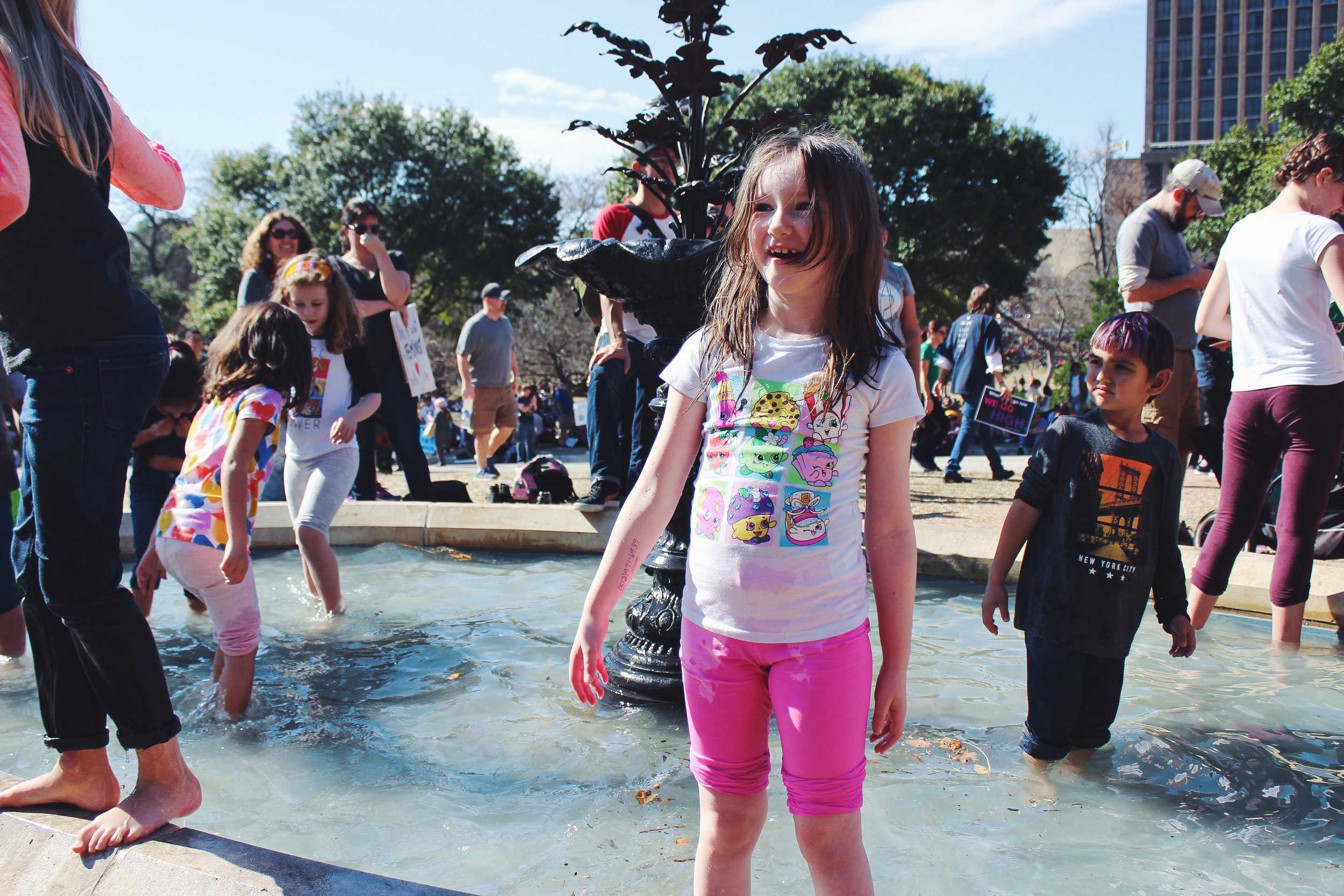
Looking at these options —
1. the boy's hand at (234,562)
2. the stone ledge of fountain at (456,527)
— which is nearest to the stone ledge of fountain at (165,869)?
the boy's hand at (234,562)

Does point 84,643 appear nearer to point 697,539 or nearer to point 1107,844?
point 697,539

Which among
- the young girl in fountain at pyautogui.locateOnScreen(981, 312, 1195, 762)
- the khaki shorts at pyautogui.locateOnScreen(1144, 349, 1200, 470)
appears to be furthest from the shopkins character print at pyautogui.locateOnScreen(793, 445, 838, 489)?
the khaki shorts at pyautogui.locateOnScreen(1144, 349, 1200, 470)

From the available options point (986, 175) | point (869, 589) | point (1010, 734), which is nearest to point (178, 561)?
point (1010, 734)

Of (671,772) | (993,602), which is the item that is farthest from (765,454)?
(671,772)

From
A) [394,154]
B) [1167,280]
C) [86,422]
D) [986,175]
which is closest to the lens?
[86,422]

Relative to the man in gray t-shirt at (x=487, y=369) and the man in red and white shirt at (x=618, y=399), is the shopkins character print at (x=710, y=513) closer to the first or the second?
the man in red and white shirt at (x=618, y=399)

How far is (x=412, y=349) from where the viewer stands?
649 cm

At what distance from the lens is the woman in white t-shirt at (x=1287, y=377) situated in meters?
3.60

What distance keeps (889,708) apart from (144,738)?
151 centimetres

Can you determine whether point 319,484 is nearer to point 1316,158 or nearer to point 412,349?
point 412,349

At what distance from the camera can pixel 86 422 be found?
6.82 feet

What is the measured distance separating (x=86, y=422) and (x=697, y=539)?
4.09 feet

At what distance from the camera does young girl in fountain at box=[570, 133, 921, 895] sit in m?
1.75

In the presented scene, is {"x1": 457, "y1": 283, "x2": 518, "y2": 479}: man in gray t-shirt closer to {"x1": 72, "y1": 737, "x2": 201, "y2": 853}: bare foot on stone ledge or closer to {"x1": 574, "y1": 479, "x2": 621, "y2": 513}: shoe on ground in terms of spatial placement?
{"x1": 574, "y1": 479, "x2": 621, "y2": 513}: shoe on ground
